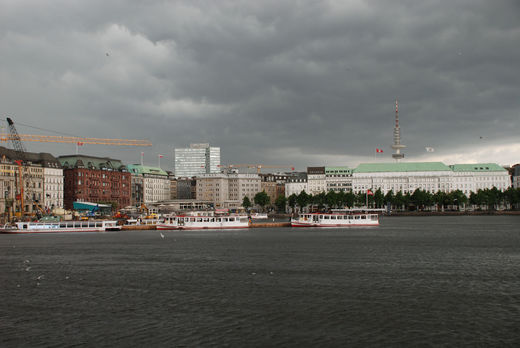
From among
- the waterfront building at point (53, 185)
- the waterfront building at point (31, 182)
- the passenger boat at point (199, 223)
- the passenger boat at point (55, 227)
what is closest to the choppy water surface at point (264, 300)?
the passenger boat at point (55, 227)

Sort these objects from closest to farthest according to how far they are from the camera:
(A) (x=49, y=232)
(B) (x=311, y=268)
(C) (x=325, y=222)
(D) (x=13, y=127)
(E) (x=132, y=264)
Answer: (B) (x=311, y=268) < (E) (x=132, y=264) < (A) (x=49, y=232) < (C) (x=325, y=222) < (D) (x=13, y=127)

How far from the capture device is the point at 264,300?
118 ft

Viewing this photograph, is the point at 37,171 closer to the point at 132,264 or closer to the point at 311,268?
the point at 132,264

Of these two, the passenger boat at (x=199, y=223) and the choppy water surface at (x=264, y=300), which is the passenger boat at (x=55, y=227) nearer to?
the passenger boat at (x=199, y=223)

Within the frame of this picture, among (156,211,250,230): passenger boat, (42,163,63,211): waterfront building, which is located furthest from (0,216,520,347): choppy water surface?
(42,163,63,211): waterfront building

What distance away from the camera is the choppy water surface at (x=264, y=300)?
2762 cm

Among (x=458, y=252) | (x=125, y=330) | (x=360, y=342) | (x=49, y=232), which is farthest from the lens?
(x=49, y=232)

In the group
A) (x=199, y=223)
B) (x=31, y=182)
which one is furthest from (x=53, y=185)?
(x=199, y=223)

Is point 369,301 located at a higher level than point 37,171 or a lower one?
lower

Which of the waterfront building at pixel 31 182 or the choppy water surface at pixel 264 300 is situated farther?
the waterfront building at pixel 31 182

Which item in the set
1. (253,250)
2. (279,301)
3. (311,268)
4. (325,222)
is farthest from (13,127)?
(279,301)

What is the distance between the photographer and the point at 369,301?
35.4 metres

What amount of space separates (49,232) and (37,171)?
7220cm

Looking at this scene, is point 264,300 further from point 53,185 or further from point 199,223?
point 53,185
